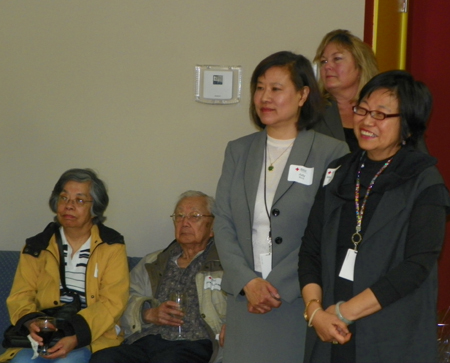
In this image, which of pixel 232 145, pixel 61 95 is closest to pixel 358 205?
pixel 232 145

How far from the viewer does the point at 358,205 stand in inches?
89.6

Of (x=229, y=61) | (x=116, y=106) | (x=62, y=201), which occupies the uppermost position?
(x=229, y=61)

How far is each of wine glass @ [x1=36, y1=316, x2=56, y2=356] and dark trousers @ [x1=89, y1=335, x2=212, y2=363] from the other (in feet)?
0.82

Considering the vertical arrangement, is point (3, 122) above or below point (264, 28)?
below

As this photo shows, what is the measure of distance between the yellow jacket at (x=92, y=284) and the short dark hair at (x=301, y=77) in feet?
4.16

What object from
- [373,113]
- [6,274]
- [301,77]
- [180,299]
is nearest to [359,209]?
[373,113]

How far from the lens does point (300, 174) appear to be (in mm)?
2645

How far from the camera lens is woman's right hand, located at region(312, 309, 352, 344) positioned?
2154 mm

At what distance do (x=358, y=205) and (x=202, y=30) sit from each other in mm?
2036

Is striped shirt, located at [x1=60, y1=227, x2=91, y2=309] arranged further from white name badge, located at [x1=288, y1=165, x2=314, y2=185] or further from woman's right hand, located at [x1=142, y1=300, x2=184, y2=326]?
white name badge, located at [x1=288, y1=165, x2=314, y2=185]

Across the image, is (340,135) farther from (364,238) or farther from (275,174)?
(364,238)

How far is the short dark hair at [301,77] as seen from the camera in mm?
2742

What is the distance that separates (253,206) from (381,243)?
2.13 ft

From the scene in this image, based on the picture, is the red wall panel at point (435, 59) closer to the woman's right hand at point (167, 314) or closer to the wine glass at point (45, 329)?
the woman's right hand at point (167, 314)
